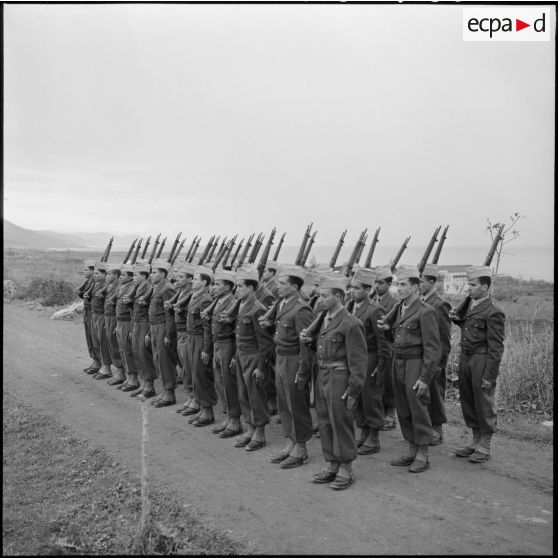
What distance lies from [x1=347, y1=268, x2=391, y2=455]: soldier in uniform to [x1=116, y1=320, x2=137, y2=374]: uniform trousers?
467 cm

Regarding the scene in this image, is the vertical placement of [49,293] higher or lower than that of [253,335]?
higher

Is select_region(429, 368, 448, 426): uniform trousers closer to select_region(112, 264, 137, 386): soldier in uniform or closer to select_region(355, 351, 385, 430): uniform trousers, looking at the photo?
select_region(355, 351, 385, 430): uniform trousers

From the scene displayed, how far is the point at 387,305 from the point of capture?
763 cm

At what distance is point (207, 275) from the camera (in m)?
8.56

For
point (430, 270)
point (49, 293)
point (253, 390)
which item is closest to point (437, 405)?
point (430, 270)

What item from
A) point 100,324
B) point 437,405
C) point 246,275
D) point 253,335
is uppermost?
point 246,275

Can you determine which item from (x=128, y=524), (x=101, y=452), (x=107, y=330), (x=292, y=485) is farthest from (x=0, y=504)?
(x=107, y=330)

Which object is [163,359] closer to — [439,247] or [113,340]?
[113,340]

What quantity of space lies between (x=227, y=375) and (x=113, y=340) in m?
4.04

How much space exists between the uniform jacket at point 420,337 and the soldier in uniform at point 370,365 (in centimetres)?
59

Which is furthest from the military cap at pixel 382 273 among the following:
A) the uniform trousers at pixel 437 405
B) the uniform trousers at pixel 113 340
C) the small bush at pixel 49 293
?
the small bush at pixel 49 293

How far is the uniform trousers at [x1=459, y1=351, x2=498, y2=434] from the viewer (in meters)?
6.26

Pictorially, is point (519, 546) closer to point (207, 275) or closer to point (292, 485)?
point (292, 485)

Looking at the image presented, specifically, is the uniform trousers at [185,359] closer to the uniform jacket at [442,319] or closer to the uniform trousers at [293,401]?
the uniform trousers at [293,401]
